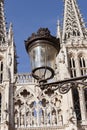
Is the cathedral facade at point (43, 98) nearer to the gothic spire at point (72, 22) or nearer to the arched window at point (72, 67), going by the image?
the arched window at point (72, 67)

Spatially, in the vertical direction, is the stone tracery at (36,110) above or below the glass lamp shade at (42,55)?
above

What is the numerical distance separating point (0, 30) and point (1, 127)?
402 inches

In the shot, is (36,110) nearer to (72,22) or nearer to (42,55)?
(72,22)

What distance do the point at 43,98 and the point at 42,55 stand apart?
17.3m

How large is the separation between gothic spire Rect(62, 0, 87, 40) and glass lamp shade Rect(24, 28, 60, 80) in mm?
20471

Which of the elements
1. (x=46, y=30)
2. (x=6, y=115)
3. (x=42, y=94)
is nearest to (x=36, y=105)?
(x=42, y=94)

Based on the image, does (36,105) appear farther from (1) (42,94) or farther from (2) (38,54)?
(2) (38,54)

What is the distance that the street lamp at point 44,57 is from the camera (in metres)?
4.47

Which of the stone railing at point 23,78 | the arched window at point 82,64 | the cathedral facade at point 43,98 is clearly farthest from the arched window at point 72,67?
the stone railing at point 23,78

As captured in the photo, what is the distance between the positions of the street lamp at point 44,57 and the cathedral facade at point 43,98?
565 inches

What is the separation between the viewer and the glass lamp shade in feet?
14.7

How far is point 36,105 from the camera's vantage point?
21.3m

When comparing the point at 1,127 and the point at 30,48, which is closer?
the point at 30,48

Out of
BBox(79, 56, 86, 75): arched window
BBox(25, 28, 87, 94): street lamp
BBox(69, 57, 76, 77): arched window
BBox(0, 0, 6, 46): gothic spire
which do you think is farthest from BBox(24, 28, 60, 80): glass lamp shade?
BBox(0, 0, 6, 46): gothic spire
